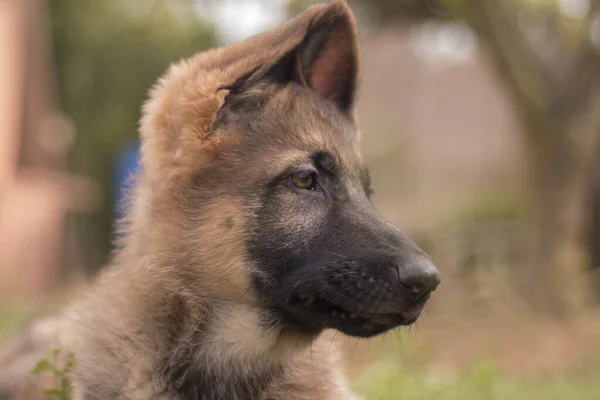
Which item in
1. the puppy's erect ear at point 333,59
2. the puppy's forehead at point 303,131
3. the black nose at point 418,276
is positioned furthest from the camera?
the puppy's erect ear at point 333,59

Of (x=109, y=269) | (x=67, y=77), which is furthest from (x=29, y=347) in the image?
(x=67, y=77)

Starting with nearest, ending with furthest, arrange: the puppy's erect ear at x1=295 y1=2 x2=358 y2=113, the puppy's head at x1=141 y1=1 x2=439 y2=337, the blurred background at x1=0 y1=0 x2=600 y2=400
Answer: the puppy's head at x1=141 y1=1 x2=439 y2=337, the puppy's erect ear at x1=295 y1=2 x2=358 y2=113, the blurred background at x1=0 y1=0 x2=600 y2=400

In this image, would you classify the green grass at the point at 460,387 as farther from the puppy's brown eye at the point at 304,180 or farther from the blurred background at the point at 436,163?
the puppy's brown eye at the point at 304,180

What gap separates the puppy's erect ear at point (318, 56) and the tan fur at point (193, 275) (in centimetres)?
1

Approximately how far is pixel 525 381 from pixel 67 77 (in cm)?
1120

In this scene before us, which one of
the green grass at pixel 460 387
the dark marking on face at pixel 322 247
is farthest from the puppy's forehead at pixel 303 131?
the green grass at pixel 460 387

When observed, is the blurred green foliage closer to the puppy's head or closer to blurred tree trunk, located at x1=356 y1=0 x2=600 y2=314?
blurred tree trunk, located at x1=356 y1=0 x2=600 y2=314

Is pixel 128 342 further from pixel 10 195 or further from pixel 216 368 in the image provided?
pixel 10 195

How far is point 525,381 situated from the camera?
575cm

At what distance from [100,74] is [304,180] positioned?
1226 cm

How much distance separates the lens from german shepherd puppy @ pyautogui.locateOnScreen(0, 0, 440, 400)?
9.32 ft

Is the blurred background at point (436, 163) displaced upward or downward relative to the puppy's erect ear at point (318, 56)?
downward

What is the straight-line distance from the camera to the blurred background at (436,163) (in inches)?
282

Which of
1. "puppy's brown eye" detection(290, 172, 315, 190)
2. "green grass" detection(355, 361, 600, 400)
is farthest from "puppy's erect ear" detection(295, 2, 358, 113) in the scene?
"green grass" detection(355, 361, 600, 400)
